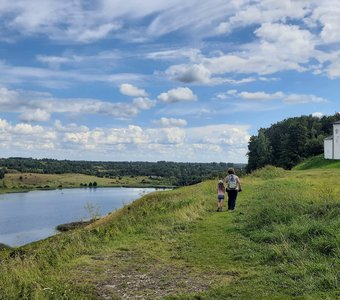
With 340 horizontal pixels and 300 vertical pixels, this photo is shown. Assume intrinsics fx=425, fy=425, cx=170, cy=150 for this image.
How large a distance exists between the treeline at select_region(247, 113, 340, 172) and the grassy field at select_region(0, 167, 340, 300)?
6037 cm

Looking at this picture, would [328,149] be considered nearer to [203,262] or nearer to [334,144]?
[334,144]

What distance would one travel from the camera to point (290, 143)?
2918 inches

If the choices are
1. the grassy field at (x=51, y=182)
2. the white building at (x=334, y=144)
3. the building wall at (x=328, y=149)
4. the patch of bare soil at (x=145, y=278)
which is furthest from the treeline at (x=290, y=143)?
the grassy field at (x=51, y=182)

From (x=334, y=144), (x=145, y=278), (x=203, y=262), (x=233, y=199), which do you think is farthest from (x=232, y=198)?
(x=334, y=144)

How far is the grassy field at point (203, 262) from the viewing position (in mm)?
7250

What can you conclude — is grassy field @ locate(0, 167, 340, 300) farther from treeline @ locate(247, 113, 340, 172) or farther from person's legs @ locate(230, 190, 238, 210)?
treeline @ locate(247, 113, 340, 172)

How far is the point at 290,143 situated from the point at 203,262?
223 ft

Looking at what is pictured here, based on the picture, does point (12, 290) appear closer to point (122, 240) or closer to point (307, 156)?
point (122, 240)

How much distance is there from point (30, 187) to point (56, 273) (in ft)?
524

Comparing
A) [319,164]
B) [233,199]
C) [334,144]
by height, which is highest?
[334,144]

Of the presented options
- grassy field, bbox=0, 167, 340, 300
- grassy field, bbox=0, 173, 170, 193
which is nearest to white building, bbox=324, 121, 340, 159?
grassy field, bbox=0, 167, 340, 300

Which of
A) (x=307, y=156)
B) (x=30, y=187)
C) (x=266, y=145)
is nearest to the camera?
(x=307, y=156)

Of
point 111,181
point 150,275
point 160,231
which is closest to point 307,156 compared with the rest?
point 160,231

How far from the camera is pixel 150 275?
27.9 feet
